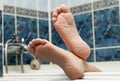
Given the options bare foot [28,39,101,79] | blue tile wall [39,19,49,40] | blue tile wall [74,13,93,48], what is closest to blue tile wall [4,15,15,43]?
blue tile wall [39,19,49,40]

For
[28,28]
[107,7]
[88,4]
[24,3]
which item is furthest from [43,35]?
[107,7]

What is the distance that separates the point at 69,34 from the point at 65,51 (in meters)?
0.11

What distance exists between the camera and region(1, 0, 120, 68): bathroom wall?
162cm

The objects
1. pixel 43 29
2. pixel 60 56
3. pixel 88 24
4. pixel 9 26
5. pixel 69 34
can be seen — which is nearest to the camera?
pixel 60 56

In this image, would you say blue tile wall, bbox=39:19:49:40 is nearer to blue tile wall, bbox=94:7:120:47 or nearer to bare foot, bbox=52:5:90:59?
blue tile wall, bbox=94:7:120:47

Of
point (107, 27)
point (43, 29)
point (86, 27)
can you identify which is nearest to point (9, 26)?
point (43, 29)

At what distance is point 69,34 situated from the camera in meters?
1.00

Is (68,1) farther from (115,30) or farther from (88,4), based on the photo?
(115,30)

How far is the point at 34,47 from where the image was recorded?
0.92 m

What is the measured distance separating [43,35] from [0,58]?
0.63m

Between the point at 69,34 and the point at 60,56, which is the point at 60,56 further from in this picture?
the point at 69,34

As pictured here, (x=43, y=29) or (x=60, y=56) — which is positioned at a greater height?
(x=43, y=29)

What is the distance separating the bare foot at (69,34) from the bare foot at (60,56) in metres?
0.06

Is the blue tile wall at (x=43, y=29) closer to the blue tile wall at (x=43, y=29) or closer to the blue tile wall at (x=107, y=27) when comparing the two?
the blue tile wall at (x=43, y=29)
